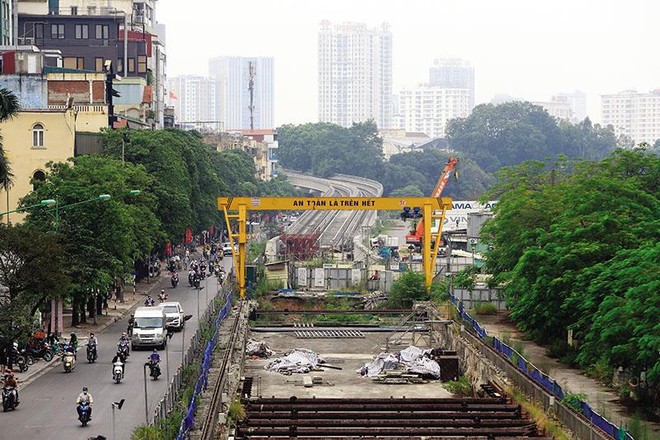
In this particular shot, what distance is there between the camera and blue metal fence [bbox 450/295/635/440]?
A: 26125mm

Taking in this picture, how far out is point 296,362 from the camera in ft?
147

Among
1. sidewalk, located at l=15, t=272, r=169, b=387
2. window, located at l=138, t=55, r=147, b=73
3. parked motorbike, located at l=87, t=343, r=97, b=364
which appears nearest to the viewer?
sidewalk, located at l=15, t=272, r=169, b=387

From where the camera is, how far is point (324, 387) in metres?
41.6

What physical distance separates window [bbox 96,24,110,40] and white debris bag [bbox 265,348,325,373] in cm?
6496

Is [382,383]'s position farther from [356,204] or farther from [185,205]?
[185,205]

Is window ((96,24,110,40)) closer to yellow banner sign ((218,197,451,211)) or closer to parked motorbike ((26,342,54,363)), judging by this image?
yellow banner sign ((218,197,451,211))

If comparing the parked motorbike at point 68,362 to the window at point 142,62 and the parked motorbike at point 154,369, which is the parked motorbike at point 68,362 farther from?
the window at point 142,62

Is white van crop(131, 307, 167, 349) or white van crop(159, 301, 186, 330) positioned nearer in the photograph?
white van crop(131, 307, 167, 349)

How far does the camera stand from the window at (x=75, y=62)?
103m

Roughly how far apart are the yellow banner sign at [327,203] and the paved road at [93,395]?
499 inches

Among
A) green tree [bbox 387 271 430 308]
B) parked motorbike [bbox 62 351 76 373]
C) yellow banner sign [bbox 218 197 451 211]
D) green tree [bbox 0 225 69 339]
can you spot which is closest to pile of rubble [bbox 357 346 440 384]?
parked motorbike [bbox 62 351 76 373]

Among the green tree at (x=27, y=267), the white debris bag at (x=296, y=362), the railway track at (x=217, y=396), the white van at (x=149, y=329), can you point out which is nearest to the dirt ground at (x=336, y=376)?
the white debris bag at (x=296, y=362)

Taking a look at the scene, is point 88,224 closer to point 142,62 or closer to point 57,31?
point 142,62

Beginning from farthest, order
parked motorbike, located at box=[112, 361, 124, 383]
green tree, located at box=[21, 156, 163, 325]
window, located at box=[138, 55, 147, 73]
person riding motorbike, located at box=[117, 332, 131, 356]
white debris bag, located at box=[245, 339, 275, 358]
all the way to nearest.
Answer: window, located at box=[138, 55, 147, 73], green tree, located at box=[21, 156, 163, 325], white debris bag, located at box=[245, 339, 275, 358], person riding motorbike, located at box=[117, 332, 131, 356], parked motorbike, located at box=[112, 361, 124, 383]
